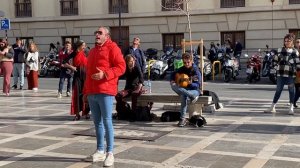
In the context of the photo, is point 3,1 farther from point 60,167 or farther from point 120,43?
point 60,167

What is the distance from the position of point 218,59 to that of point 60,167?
16468mm

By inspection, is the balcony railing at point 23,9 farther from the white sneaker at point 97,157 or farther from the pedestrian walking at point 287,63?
the white sneaker at point 97,157

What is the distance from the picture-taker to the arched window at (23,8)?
33.1m

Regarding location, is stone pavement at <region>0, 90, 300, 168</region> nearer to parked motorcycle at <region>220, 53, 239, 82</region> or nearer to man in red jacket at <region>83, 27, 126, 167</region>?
man in red jacket at <region>83, 27, 126, 167</region>

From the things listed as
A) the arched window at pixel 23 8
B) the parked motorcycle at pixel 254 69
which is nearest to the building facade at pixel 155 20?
the arched window at pixel 23 8

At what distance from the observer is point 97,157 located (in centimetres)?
655

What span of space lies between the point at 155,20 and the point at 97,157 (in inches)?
903

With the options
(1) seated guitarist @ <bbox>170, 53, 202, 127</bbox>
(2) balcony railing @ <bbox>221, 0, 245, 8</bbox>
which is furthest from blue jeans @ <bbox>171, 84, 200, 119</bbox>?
(2) balcony railing @ <bbox>221, 0, 245, 8</bbox>

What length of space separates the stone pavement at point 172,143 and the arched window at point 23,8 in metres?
23.0

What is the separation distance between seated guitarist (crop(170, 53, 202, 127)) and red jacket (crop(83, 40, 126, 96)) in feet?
9.27

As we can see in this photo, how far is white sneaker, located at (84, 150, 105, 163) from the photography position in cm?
654

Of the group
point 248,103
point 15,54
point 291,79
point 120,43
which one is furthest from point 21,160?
point 120,43

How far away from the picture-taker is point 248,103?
40.7ft

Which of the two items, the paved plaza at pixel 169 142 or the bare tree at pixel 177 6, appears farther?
the bare tree at pixel 177 6
